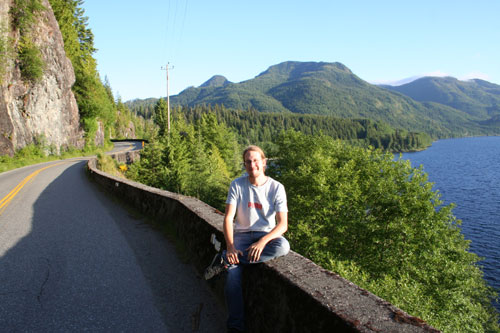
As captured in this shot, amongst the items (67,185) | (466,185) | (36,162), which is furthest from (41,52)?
(466,185)

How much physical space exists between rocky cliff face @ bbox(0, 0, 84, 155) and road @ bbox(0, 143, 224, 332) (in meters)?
22.4

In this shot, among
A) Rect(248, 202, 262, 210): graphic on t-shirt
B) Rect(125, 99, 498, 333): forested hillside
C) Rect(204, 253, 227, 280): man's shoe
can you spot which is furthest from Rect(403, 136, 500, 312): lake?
Rect(204, 253, 227, 280): man's shoe

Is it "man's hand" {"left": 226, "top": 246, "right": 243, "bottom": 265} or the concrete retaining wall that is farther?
"man's hand" {"left": 226, "top": 246, "right": 243, "bottom": 265}

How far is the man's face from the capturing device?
10.8 ft

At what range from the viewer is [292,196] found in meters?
27.3

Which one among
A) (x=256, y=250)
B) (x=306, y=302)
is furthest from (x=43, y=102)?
(x=306, y=302)

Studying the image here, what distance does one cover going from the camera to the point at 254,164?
3293mm

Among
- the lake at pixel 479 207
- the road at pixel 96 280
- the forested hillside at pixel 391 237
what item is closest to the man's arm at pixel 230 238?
the road at pixel 96 280

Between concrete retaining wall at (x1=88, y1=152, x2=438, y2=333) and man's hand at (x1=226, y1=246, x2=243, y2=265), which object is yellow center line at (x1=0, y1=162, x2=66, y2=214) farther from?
man's hand at (x1=226, y1=246, x2=243, y2=265)

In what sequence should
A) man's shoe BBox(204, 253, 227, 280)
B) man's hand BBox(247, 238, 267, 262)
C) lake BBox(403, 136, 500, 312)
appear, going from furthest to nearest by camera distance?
lake BBox(403, 136, 500, 312) < man's shoe BBox(204, 253, 227, 280) < man's hand BBox(247, 238, 267, 262)

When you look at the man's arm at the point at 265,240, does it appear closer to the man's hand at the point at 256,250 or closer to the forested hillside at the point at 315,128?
the man's hand at the point at 256,250

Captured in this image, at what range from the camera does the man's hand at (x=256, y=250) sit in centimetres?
306

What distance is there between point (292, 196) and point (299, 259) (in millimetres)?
24340

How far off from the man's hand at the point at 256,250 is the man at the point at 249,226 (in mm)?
10
